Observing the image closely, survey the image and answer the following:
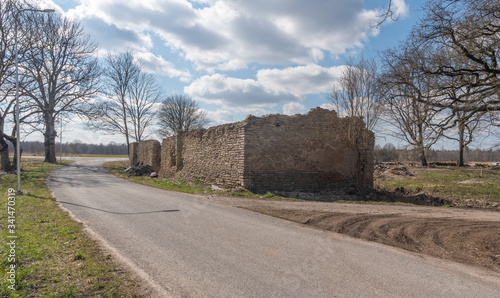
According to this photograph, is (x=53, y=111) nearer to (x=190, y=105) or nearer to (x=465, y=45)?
(x=190, y=105)

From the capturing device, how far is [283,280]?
14.4 ft

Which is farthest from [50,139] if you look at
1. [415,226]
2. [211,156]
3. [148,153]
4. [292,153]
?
[415,226]

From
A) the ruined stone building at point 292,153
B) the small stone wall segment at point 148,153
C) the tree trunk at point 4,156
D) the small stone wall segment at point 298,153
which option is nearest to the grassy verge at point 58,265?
the ruined stone building at point 292,153

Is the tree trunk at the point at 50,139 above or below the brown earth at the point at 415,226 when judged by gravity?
above

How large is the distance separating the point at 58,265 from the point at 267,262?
325cm

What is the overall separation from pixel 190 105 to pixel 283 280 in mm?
48852

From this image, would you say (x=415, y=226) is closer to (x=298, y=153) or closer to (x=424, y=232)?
(x=424, y=232)

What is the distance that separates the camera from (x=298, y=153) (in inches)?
586

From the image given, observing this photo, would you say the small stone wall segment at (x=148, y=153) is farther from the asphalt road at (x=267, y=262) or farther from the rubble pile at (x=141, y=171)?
the asphalt road at (x=267, y=262)

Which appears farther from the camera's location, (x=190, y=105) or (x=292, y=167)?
(x=190, y=105)

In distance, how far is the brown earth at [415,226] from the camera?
612 cm

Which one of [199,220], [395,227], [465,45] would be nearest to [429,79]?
[465,45]

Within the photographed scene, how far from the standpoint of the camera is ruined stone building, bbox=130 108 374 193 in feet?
47.5

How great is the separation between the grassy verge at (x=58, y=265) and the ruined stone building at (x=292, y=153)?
8.42 meters
